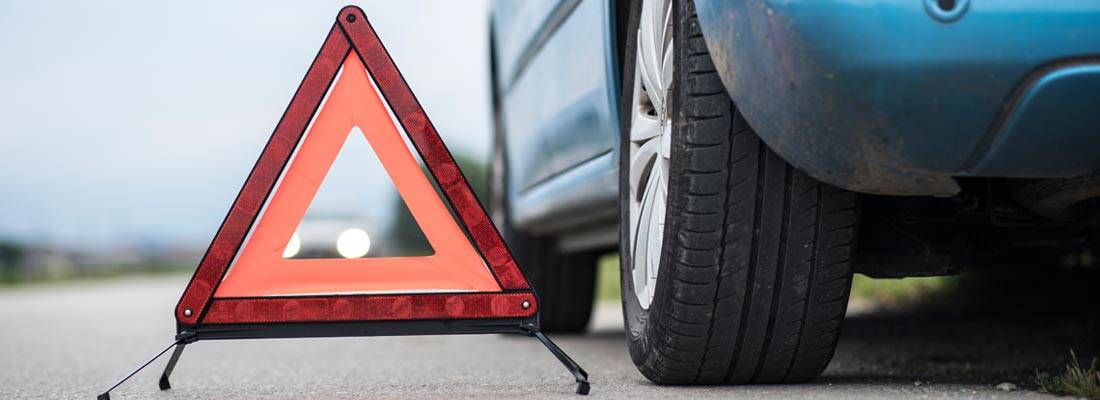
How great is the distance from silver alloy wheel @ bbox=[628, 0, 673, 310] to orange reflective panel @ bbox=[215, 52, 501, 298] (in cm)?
34

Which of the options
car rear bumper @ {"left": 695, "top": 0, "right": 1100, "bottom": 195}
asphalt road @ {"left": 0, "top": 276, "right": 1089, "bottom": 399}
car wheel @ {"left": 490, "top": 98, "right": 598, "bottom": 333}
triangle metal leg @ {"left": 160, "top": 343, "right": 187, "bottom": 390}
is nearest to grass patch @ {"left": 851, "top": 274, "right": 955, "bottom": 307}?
asphalt road @ {"left": 0, "top": 276, "right": 1089, "bottom": 399}

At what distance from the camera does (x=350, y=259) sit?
8.68 ft

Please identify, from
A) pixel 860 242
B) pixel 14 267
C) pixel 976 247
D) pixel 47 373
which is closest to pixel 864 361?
pixel 976 247

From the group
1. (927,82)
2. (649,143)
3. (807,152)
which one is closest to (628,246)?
(649,143)

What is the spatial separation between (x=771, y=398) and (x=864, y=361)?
1175 millimetres

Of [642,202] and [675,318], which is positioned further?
[642,202]

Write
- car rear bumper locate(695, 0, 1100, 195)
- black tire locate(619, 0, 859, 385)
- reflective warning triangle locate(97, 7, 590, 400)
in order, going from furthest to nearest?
reflective warning triangle locate(97, 7, 590, 400) → black tire locate(619, 0, 859, 385) → car rear bumper locate(695, 0, 1100, 195)

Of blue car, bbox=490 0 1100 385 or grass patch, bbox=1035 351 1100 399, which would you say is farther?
grass patch, bbox=1035 351 1100 399

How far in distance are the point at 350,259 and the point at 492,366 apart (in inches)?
45.1

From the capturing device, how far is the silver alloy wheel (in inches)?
103

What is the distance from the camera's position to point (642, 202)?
112 inches

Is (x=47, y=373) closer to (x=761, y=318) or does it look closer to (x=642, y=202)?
(x=642, y=202)

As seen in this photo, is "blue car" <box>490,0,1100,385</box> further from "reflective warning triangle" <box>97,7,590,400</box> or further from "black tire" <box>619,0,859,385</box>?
"reflective warning triangle" <box>97,7,590,400</box>

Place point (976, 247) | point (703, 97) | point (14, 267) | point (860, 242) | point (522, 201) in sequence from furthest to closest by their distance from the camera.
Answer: point (14, 267), point (522, 201), point (976, 247), point (860, 242), point (703, 97)
